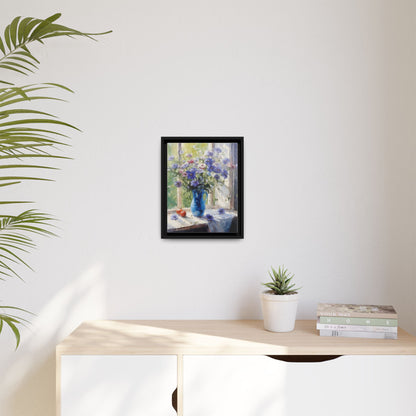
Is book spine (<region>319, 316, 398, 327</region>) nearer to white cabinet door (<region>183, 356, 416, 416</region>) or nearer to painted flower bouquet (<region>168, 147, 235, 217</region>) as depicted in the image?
white cabinet door (<region>183, 356, 416, 416</region>)

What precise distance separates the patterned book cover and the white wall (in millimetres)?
212

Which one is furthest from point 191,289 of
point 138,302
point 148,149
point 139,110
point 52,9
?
point 52,9

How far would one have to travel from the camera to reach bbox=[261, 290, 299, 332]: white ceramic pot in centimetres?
163

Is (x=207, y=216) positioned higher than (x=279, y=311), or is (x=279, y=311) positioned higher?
(x=207, y=216)

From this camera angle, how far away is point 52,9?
1.89m

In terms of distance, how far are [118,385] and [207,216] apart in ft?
2.55

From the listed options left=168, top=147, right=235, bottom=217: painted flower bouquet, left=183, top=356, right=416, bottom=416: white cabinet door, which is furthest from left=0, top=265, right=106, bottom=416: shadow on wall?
left=183, top=356, right=416, bottom=416: white cabinet door

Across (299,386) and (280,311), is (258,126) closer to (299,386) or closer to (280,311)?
(280,311)

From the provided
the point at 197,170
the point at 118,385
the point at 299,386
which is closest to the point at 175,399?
the point at 118,385

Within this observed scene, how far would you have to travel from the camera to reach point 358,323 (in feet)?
5.23

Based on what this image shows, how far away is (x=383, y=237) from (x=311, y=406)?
813mm

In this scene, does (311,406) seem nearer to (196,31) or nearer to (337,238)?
(337,238)

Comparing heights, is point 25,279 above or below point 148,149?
below

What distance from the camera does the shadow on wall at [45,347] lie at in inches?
73.2
